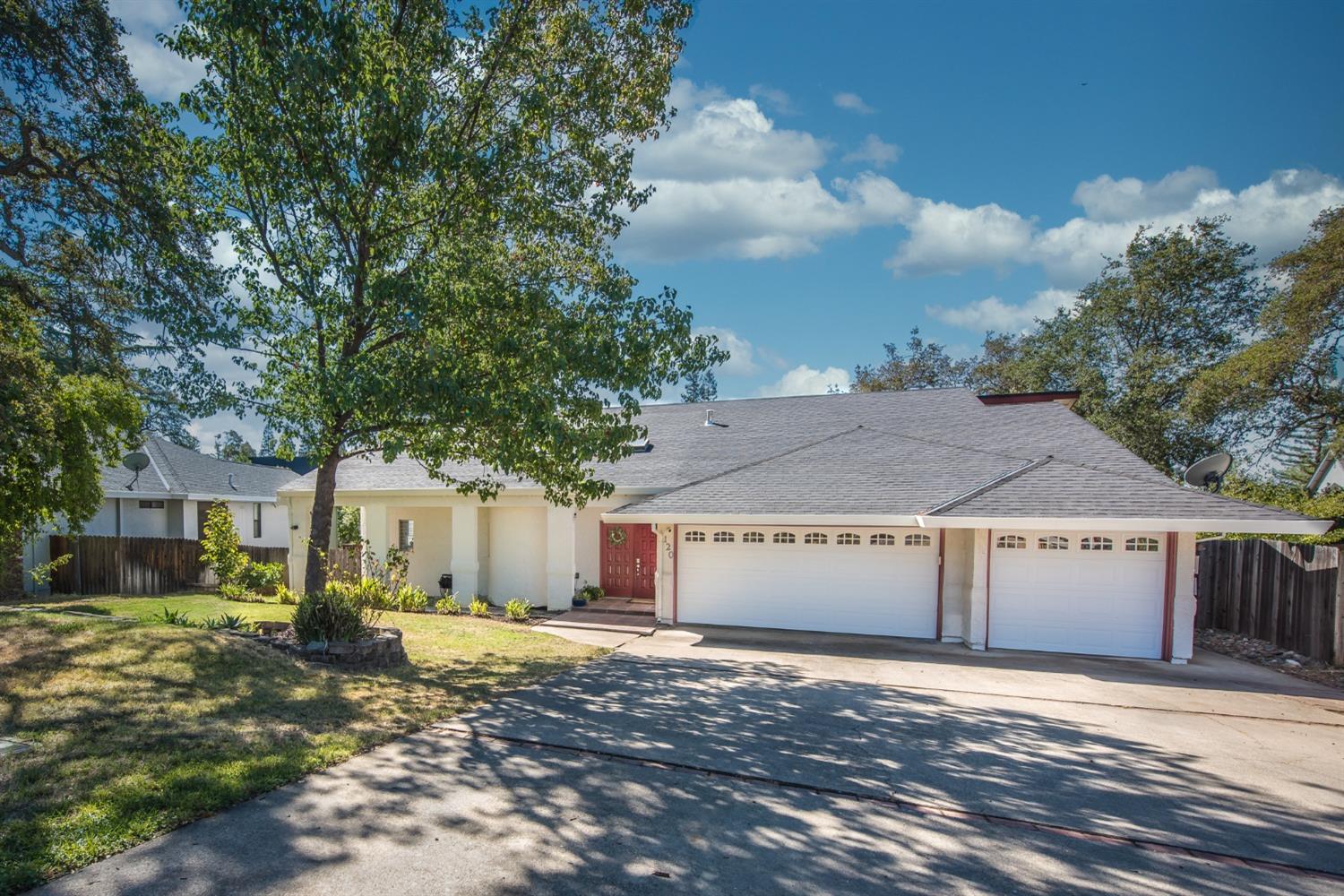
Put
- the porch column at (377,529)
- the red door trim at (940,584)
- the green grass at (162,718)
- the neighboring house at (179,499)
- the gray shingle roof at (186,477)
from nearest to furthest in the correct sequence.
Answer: the green grass at (162,718) → the red door trim at (940,584) → the porch column at (377,529) → the neighboring house at (179,499) → the gray shingle roof at (186,477)

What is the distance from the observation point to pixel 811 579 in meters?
12.9

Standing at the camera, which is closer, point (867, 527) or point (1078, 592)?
point (1078, 592)

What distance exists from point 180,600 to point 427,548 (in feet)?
18.2

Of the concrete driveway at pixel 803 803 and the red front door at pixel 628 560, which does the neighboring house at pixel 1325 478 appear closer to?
the concrete driveway at pixel 803 803

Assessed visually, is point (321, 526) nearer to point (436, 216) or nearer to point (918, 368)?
point (436, 216)

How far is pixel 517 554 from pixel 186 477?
1574 cm

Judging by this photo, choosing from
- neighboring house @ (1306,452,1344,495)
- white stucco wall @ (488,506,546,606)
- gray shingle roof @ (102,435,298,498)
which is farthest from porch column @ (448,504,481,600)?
neighboring house @ (1306,452,1344,495)

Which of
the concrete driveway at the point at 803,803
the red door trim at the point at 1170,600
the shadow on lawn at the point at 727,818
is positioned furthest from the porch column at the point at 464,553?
the red door trim at the point at 1170,600

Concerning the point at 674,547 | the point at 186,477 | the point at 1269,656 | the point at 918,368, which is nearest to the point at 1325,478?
the point at 918,368

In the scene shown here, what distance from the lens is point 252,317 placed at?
919 centimetres

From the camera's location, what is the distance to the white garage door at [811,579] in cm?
1236

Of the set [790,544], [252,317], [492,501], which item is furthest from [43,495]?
[790,544]

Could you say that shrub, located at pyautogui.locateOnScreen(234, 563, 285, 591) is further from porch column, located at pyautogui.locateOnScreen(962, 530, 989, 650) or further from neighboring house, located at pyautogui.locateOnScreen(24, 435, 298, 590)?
porch column, located at pyautogui.locateOnScreen(962, 530, 989, 650)

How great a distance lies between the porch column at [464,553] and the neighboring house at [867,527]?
0.13ft
